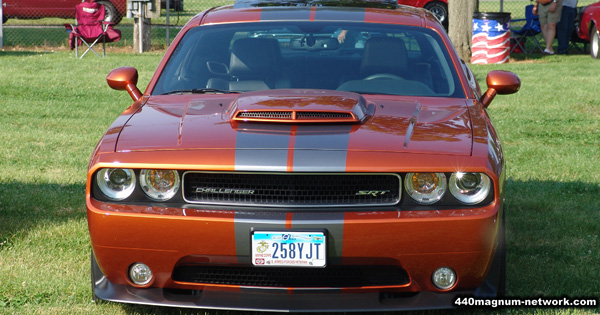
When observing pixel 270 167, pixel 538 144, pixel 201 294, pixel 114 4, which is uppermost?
pixel 270 167

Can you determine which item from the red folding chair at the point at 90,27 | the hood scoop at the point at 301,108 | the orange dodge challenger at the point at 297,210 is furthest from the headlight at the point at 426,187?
the red folding chair at the point at 90,27

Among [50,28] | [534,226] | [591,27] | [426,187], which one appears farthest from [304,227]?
[50,28]

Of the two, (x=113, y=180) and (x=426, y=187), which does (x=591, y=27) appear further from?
(x=113, y=180)

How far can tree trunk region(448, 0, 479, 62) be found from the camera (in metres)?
16.9

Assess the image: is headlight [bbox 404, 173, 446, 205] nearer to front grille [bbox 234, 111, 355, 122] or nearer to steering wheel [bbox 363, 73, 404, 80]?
front grille [bbox 234, 111, 355, 122]

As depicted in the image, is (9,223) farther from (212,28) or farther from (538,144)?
(538,144)

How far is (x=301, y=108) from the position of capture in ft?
12.5

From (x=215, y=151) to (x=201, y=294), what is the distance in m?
0.62

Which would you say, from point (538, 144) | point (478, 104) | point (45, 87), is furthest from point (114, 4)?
point (478, 104)

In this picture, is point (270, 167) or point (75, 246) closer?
point (270, 167)

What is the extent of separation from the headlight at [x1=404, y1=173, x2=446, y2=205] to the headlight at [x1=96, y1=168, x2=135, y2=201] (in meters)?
1.19

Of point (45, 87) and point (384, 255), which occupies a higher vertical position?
point (384, 255)

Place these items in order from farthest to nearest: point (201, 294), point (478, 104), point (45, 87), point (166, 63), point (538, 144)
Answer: point (45, 87) → point (538, 144) → point (166, 63) → point (478, 104) → point (201, 294)

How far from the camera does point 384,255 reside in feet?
11.0
